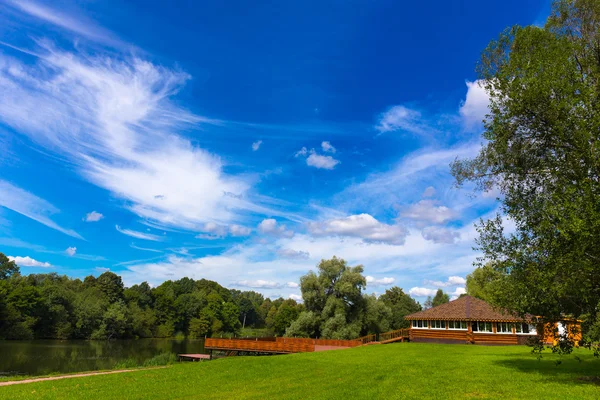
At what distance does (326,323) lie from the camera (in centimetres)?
4934

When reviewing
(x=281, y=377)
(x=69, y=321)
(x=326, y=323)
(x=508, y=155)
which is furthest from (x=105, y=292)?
(x=508, y=155)

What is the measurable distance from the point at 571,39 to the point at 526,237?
27.0ft

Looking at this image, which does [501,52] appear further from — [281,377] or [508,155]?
[281,377]

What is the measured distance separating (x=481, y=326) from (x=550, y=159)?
2968 centimetres

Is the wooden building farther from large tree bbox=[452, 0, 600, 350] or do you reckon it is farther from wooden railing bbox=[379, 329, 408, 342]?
large tree bbox=[452, 0, 600, 350]

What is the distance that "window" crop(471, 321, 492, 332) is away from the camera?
130 feet

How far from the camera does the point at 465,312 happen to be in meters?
40.9

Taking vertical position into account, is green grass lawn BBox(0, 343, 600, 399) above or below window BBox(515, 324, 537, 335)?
above

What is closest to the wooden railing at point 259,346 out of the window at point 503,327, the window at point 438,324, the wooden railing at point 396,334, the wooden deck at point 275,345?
the wooden deck at point 275,345

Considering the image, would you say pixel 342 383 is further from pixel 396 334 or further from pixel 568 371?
pixel 396 334

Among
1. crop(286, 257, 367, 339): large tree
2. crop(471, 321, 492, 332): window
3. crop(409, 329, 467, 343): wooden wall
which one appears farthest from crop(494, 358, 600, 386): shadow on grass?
crop(286, 257, 367, 339): large tree

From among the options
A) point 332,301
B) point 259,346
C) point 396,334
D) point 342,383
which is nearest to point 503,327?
point 396,334

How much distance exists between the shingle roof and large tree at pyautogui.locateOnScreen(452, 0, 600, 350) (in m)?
25.7

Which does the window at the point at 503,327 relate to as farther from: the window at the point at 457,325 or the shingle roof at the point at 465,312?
the window at the point at 457,325
